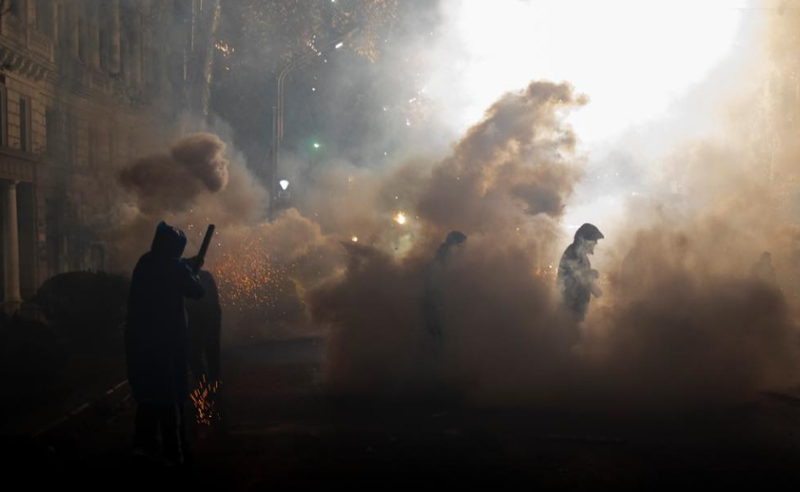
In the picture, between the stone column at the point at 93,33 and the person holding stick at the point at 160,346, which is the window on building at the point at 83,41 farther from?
the person holding stick at the point at 160,346

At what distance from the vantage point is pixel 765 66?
→ 3147 centimetres

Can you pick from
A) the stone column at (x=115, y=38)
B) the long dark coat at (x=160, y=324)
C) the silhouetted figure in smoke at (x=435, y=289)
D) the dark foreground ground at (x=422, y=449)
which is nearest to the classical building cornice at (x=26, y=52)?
the stone column at (x=115, y=38)

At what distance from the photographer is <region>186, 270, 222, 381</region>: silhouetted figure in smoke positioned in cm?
1005

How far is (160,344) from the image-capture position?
6.80 m

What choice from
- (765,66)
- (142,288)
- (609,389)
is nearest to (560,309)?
(609,389)

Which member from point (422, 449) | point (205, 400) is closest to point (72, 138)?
point (205, 400)

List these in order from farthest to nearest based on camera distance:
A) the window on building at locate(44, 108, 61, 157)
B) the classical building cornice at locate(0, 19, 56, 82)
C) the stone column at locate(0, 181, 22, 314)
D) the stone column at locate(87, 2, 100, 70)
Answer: the stone column at locate(87, 2, 100, 70) → the window on building at locate(44, 108, 61, 157) → the stone column at locate(0, 181, 22, 314) → the classical building cornice at locate(0, 19, 56, 82)

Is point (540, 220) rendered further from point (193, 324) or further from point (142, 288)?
point (142, 288)

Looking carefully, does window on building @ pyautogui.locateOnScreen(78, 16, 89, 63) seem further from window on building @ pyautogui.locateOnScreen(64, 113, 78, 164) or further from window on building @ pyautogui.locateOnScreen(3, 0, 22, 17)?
window on building @ pyautogui.locateOnScreen(3, 0, 22, 17)

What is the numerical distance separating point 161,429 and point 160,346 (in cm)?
61

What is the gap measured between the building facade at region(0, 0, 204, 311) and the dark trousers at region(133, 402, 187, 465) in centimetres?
1588

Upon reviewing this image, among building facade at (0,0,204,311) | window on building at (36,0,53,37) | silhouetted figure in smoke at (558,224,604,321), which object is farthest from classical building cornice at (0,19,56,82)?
silhouetted figure in smoke at (558,224,604,321)

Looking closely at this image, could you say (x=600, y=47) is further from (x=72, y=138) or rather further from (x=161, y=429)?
(x=161, y=429)

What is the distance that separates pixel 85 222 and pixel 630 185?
57.7ft
